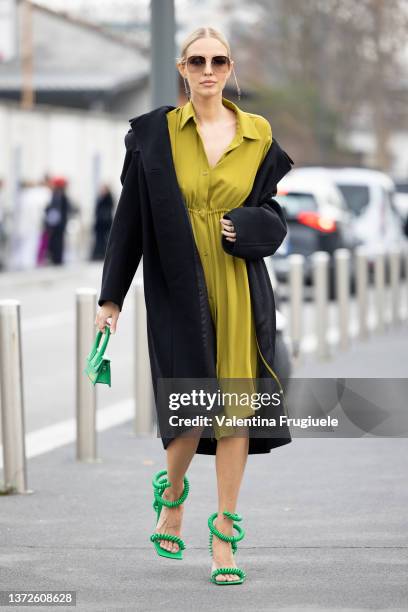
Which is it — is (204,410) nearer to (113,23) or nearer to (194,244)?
(194,244)

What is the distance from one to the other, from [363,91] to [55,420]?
57.8 metres

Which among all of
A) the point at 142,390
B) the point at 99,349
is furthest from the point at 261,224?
the point at 142,390

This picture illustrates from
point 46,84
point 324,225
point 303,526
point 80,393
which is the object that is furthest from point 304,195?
point 46,84

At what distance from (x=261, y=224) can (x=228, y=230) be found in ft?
0.47

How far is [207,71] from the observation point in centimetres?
543

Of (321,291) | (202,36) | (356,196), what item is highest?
(356,196)

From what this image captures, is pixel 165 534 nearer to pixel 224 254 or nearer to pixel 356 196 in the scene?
pixel 224 254

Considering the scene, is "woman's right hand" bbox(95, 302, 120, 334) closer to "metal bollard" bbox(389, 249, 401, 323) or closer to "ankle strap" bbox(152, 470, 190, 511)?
"ankle strap" bbox(152, 470, 190, 511)

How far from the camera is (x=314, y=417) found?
6.45 m

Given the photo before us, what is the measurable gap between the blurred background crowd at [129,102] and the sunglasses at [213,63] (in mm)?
17324

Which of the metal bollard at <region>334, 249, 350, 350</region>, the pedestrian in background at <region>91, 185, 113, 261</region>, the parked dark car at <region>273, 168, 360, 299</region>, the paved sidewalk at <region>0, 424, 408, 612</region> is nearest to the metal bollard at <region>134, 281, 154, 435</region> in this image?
the paved sidewalk at <region>0, 424, 408, 612</region>

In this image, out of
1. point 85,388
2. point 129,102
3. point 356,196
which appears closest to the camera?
point 85,388

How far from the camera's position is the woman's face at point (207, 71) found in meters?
5.44

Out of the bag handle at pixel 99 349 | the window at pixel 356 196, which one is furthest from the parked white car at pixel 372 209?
the bag handle at pixel 99 349
